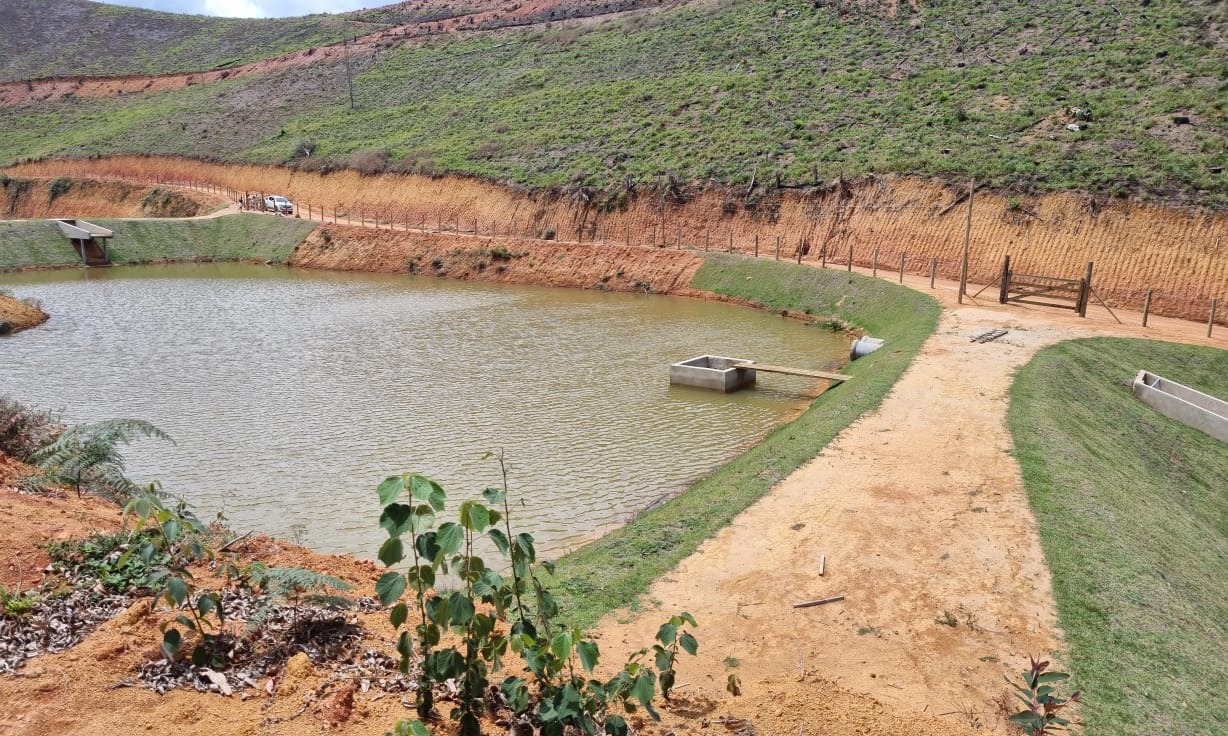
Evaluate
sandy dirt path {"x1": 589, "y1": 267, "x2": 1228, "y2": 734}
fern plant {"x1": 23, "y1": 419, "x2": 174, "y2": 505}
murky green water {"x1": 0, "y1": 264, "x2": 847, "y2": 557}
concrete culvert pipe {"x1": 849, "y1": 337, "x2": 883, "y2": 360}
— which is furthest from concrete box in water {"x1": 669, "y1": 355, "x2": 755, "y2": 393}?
fern plant {"x1": 23, "y1": 419, "x2": 174, "y2": 505}

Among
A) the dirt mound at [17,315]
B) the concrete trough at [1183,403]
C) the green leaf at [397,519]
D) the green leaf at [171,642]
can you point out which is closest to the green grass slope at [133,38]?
the dirt mound at [17,315]

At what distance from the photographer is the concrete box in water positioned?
2002 cm

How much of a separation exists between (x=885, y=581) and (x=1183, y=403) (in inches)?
489

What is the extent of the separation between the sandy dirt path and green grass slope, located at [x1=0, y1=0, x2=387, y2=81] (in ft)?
328

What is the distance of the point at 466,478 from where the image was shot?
535 inches

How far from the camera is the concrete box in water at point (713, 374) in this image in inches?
788

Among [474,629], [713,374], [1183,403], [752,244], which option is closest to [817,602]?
[474,629]

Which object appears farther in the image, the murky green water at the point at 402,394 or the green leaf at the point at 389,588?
the murky green water at the point at 402,394

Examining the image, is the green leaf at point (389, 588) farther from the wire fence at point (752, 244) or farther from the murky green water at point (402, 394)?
the wire fence at point (752, 244)

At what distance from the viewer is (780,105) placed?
47250 mm

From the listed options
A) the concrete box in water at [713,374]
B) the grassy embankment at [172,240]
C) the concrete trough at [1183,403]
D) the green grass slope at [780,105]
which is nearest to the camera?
the concrete trough at [1183,403]

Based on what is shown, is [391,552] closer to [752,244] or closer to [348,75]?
[752,244]

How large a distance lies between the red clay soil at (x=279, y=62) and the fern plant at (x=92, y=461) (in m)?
84.7

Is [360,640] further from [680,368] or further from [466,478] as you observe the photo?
[680,368]
